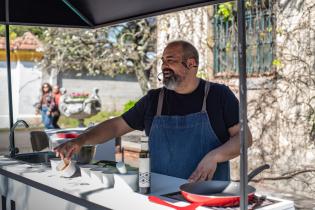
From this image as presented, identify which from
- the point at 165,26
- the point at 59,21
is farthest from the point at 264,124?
the point at 59,21

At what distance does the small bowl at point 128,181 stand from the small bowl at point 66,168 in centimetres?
40

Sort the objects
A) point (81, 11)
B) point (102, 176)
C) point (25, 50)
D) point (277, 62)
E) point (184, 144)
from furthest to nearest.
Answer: point (25, 50), point (277, 62), point (81, 11), point (184, 144), point (102, 176)

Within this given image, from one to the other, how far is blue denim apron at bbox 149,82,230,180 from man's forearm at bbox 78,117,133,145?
36cm

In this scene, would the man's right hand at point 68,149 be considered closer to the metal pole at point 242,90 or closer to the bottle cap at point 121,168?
the bottle cap at point 121,168

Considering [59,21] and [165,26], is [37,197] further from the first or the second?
[165,26]

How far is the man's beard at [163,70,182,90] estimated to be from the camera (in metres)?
2.95

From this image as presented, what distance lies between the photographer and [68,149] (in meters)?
2.63

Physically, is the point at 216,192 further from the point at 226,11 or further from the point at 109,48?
the point at 109,48

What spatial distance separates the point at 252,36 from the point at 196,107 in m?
3.65

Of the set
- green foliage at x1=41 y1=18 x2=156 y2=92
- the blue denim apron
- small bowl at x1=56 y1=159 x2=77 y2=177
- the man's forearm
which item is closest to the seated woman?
green foliage at x1=41 y1=18 x2=156 y2=92

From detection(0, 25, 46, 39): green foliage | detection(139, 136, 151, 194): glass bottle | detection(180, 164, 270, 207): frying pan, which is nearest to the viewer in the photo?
detection(180, 164, 270, 207): frying pan

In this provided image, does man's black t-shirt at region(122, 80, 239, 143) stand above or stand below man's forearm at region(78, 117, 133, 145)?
above

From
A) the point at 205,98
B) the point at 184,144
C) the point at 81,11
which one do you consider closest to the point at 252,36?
the point at 81,11

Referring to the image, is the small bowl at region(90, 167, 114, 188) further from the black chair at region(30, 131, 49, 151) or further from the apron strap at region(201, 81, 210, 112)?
the black chair at region(30, 131, 49, 151)
